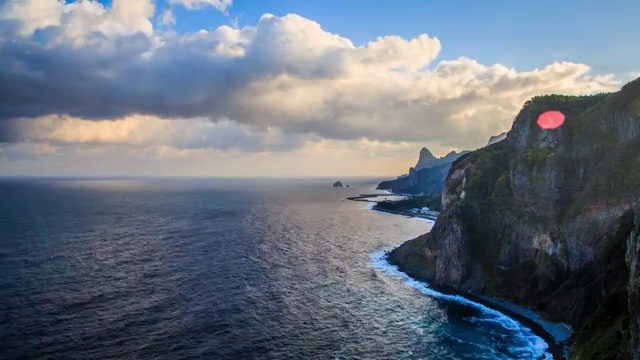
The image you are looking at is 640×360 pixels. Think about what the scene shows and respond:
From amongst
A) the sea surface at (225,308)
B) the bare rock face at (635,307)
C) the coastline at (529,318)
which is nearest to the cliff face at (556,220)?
the coastline at (529,318)

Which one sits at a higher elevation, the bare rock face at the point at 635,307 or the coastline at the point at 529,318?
the bare rock face at the point at 635,307

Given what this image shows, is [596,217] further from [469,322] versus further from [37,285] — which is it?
[37,285]

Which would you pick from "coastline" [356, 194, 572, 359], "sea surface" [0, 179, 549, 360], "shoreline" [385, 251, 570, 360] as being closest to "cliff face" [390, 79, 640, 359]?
"coastline" [356, 194, 572, 359]

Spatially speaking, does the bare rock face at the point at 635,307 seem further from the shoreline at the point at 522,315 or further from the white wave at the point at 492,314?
the white wave at the point at 492,314

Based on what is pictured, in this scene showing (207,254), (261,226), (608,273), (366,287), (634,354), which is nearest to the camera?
(634,354)

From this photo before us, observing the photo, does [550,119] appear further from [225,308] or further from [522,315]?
[225,308]

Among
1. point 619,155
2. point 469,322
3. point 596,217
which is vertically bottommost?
point 469,322

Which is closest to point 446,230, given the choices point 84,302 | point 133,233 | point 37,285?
point 84,302

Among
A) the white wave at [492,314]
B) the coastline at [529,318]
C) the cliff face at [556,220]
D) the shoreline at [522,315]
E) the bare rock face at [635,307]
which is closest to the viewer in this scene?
the bare rock face at [635,307]
